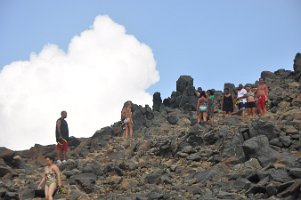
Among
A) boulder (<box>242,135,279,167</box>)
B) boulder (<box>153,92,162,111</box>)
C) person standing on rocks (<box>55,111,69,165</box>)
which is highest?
boulder (<box>153,92,162,111</box>)

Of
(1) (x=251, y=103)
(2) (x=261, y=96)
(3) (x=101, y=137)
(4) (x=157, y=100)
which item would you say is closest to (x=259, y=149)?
(1) (x=251, y=103)

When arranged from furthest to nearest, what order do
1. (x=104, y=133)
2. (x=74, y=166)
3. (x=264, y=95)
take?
(x=104, y=133) < (x=264, y=95) < (x=74, y=166)

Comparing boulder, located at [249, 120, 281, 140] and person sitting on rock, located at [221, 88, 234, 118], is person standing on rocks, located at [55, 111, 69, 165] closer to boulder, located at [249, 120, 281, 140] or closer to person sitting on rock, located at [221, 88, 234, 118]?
boulder, located at [249, 120, 281, 140]

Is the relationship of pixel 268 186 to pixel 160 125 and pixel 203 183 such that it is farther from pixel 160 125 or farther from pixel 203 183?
pixel 160 125

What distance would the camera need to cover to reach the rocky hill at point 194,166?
1809 centimetres

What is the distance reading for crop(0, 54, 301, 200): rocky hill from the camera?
18.1 m

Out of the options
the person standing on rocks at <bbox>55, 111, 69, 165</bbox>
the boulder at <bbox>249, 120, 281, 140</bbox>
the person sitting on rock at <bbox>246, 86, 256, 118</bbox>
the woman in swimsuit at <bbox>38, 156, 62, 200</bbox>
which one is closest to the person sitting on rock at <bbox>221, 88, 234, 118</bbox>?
the person sitting on rock at <bbox>246, 86, 256, 118</bbox>

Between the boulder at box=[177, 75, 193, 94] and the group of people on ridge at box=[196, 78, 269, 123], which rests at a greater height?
the boulder at box=[177, 75, 193, 94]

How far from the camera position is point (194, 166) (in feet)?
75.9

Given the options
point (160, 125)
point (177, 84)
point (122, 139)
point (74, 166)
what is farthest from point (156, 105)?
point (74, 166)

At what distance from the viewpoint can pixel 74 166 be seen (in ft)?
83.1

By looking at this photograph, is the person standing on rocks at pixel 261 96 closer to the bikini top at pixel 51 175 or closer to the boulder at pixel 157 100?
the bikini top at pixel 51 175

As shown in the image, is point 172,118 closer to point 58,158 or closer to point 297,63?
point 58,158

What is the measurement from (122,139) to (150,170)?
10550mm
